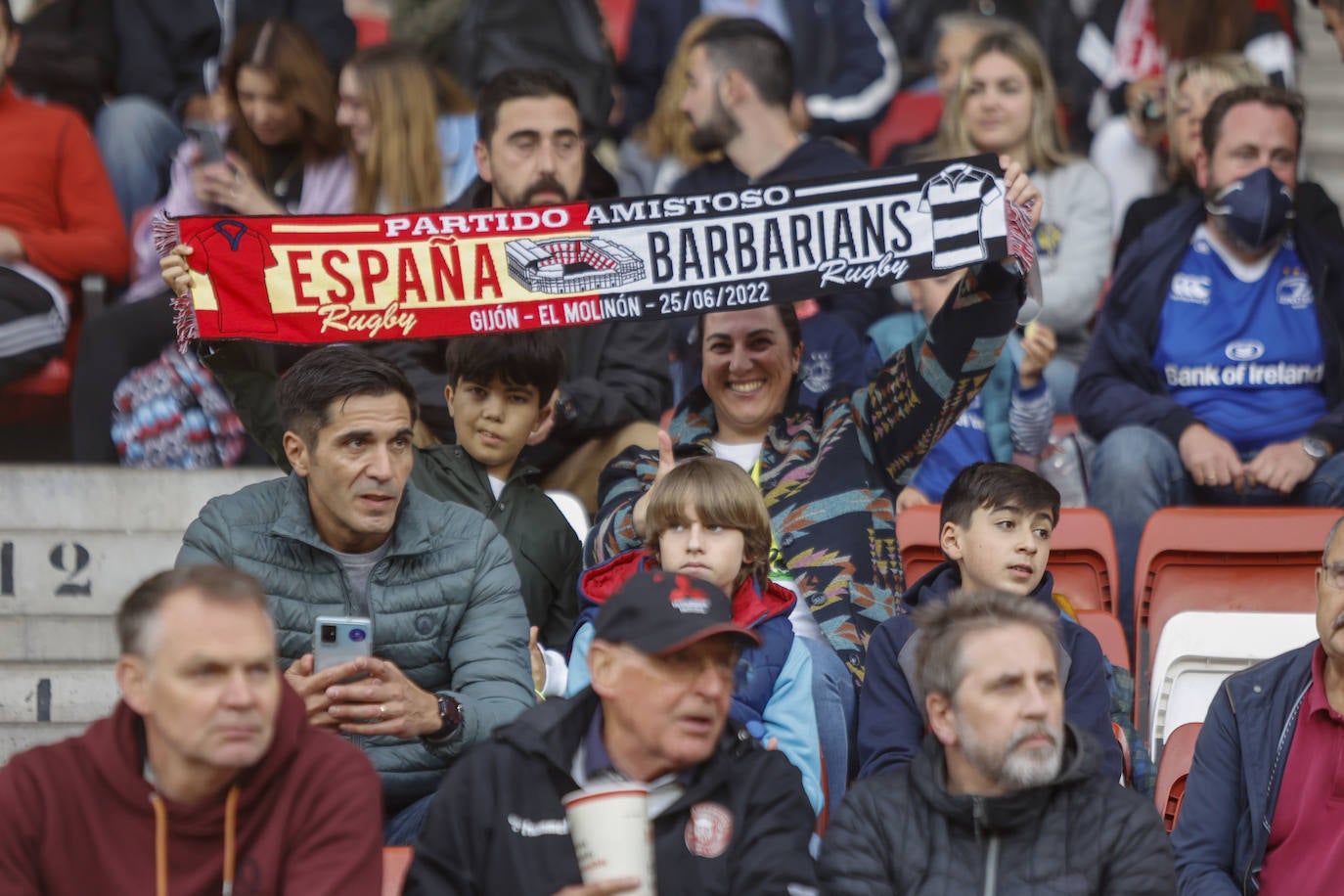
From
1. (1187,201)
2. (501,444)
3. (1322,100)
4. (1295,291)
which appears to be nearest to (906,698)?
(501,444)

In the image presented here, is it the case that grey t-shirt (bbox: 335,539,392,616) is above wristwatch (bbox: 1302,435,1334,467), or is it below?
below

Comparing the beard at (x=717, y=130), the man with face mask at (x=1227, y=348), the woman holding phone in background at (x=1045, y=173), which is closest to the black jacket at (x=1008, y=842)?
the man with face mask at (x=1227, y=348)

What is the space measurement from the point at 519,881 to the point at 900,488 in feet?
7.21

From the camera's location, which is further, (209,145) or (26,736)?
(209,145)

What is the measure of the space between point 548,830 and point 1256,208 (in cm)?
356

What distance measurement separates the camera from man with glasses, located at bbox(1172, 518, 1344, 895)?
3.55 m

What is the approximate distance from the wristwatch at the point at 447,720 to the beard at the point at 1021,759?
1054 millimetres

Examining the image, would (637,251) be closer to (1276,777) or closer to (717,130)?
(1276,777)

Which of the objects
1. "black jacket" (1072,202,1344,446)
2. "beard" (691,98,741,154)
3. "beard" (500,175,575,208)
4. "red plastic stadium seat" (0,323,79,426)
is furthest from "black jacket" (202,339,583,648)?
"beard" (691,98,741,154)

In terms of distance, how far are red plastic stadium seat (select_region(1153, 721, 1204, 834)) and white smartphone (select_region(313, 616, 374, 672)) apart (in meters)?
1.76

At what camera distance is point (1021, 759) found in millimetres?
3193

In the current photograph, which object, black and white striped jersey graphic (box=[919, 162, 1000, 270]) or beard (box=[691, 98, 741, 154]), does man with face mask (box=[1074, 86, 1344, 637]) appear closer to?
black and white striped jersey graphic (box=[919, 162, 1000, 270])

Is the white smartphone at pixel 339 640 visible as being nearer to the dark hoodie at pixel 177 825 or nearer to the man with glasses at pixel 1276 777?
the dark hoodie at pixel 177 825

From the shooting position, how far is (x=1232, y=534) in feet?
16.3
